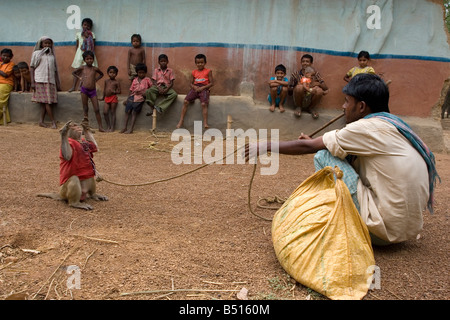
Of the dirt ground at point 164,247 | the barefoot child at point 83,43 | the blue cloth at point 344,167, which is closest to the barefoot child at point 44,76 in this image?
the barefoot child at point 83,43

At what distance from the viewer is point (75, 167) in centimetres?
365

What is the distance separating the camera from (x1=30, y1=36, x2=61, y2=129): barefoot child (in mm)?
8227

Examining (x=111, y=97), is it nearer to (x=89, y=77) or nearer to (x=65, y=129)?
(x=89, y=77)

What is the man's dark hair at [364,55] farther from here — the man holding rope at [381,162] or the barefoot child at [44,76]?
the barefoot child at [44,76]

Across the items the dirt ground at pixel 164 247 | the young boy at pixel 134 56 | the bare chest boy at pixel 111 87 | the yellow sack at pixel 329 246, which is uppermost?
the young boy at pixel 134 56

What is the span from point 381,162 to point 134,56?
6.87 m

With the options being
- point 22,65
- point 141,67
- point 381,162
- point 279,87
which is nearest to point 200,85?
point 141,67

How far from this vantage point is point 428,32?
312 inches

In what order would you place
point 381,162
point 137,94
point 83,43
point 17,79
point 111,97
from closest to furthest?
1. point 381,162
2. point 137,94
3. point 111,97
4. point 83,43
5. point 17,79

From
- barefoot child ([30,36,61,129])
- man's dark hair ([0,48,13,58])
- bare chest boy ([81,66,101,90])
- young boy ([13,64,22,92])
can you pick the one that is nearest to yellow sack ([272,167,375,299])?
bare chest boy ([81,66,101,90])

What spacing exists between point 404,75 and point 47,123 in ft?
24.7

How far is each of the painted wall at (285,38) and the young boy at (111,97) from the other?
0.38 meters

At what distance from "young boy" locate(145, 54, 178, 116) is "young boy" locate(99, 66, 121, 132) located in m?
0.79

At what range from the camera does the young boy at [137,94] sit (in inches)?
316
